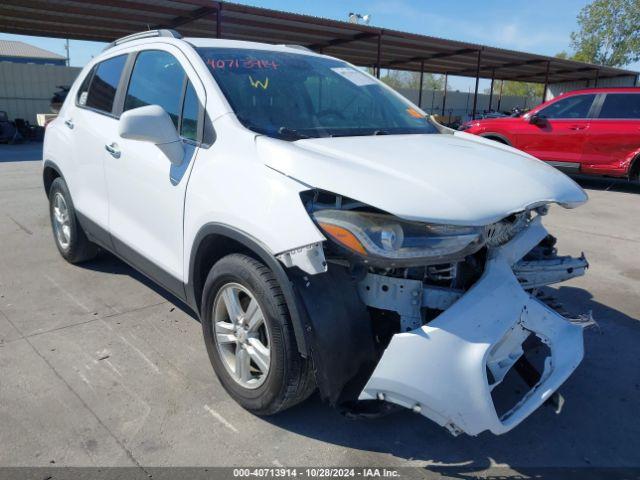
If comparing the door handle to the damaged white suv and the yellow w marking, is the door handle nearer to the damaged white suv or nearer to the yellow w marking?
the damaged white suv

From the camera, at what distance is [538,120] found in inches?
392

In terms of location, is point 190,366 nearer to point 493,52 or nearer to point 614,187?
point 614,187

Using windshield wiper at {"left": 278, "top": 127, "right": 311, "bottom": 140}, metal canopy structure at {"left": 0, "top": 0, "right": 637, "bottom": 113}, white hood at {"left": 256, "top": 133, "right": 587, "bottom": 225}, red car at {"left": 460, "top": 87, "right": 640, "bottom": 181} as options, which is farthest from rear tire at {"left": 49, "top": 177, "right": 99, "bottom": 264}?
red car at {"left": 460, "top": 87, "right": 640, "bottom": 181}

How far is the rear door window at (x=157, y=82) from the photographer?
298 centimetres

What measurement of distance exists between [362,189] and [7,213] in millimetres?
6440

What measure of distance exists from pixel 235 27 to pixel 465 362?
13.9 meters

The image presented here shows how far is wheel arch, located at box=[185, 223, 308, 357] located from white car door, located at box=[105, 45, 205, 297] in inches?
6.5

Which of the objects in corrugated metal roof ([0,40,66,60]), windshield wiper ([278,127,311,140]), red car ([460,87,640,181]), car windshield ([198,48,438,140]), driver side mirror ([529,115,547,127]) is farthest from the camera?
corrugated metal roof ([0,40,66,60])

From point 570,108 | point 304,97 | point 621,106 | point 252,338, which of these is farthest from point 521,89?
point 252,338

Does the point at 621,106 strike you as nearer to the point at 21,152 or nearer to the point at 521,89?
the point at 21,152

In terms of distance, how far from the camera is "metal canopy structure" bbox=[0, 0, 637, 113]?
12.0 meters

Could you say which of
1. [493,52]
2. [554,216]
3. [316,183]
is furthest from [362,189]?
[493,52]

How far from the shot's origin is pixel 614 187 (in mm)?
10281

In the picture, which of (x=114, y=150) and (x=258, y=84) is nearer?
(x=258, y=84)
